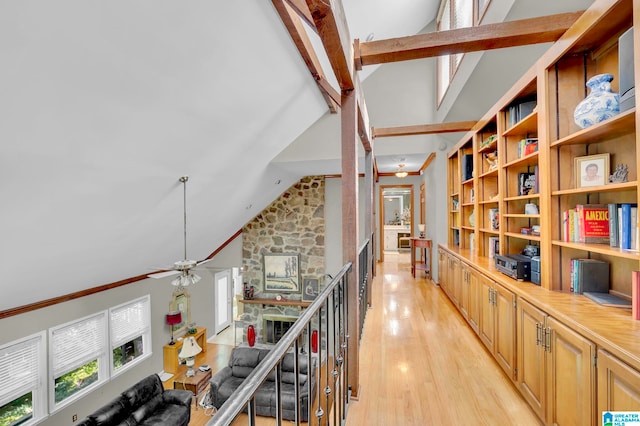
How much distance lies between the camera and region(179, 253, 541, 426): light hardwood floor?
1792mm

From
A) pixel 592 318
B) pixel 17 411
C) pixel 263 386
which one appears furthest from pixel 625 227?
pixel 17 411

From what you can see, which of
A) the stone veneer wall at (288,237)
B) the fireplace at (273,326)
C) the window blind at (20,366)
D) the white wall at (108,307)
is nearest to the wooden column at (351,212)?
the white wall at (108,307)

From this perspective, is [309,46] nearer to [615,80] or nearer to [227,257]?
[615,80]

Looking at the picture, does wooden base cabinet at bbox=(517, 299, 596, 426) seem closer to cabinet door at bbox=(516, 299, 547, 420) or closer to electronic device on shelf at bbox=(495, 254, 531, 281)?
cabinet door at bbox=(516, 299, 547, 420)

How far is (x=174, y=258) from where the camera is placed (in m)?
5.26

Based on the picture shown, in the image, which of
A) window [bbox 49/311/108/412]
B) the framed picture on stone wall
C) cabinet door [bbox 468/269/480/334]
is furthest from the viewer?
the framed picture on stone wall

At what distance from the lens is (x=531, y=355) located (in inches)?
70.4

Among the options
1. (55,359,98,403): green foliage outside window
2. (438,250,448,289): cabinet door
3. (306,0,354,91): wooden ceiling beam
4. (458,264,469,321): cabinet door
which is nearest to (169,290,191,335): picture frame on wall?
(55,359,98,403): green foliage outside window

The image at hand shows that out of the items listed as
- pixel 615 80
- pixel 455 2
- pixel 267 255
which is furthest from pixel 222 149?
pixel 267 255

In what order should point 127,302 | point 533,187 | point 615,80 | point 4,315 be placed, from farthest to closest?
point 127,302, point 4,315, point 533,187, point 615,80

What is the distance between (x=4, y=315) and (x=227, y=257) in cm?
429

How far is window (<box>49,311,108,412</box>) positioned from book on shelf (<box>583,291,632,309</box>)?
575 cm

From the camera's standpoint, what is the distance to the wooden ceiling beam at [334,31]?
121cm

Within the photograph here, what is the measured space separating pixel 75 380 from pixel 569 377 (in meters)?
5.75
